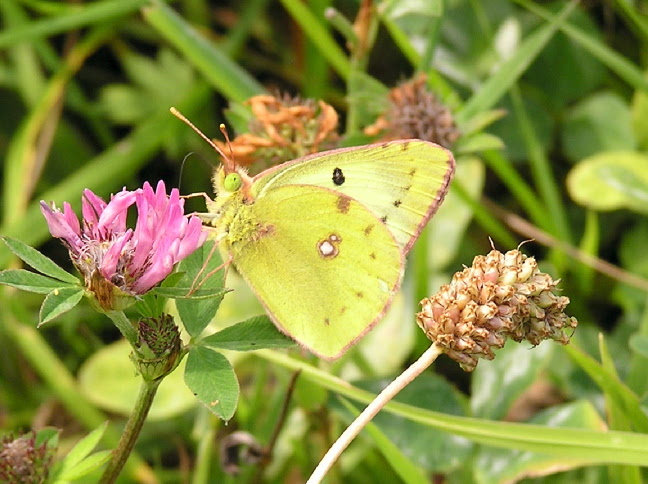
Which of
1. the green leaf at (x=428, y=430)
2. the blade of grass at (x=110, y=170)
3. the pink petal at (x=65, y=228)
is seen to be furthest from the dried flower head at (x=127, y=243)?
the blade of grass at (x=110, y=170)

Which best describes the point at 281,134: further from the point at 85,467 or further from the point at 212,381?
the point at 85,467

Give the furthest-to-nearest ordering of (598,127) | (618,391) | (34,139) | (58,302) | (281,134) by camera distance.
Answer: (34,139) → (598,127) → (281,134) → (618,391) → (58,302)

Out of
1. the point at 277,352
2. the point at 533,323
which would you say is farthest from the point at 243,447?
the point at 533,323

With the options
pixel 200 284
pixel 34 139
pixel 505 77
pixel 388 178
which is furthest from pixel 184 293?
pixel 34 139

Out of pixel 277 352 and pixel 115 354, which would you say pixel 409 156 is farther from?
pixel 115 354

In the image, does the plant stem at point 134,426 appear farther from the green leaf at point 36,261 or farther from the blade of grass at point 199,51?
the blade of grass at point 199,51

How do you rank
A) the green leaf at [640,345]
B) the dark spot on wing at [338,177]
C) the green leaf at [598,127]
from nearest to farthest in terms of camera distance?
1. the green leaf at [640,345]
2. the dark spot on wing at [338,177]
3. the green leaf at [598,127]

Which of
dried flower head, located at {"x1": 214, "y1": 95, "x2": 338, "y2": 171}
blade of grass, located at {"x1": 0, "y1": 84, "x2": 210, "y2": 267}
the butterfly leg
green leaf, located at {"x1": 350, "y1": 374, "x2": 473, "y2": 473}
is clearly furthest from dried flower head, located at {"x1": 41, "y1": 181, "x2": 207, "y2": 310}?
blade of grass, located at {"x1": 0, "y1": 84, "x2": 210, "y2": 267}
